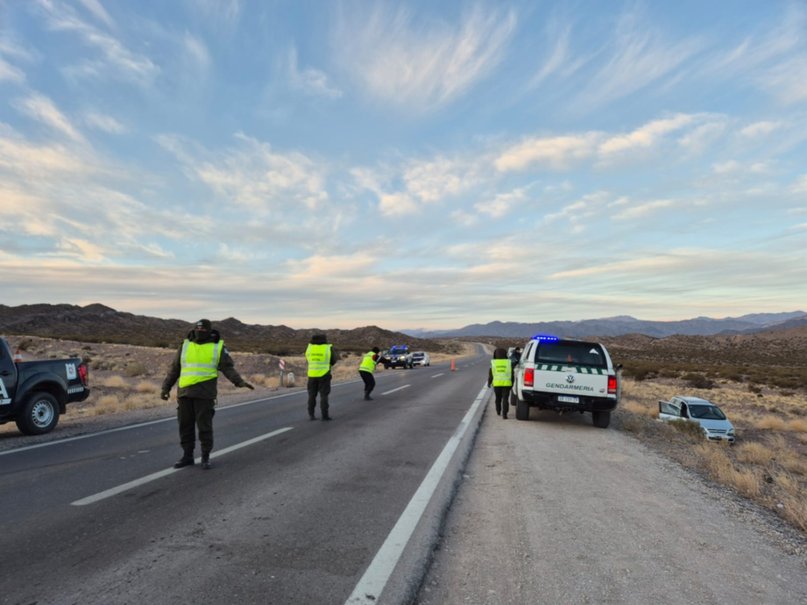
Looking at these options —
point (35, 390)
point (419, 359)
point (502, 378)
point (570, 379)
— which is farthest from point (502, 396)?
point (419, 359)

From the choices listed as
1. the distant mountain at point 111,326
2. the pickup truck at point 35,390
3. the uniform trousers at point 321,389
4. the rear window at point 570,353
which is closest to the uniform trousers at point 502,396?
the rear window at point 570,353

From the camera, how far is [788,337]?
130 metres

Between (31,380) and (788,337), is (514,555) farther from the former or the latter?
(788,337)

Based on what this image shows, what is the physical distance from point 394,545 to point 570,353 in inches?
331

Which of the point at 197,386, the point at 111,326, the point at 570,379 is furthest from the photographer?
the point at 111,326

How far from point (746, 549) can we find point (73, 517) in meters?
6.22

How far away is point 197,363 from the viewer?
6.94 m

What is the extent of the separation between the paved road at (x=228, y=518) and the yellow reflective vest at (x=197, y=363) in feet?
4.03

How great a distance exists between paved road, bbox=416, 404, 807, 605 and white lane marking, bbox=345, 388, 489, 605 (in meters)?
0.31

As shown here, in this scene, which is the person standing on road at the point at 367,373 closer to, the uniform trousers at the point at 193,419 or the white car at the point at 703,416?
the uniform trousers at the point at 193,419

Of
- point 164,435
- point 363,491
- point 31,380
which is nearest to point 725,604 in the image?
point 363,491

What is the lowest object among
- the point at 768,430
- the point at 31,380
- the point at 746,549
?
the point at 768,430

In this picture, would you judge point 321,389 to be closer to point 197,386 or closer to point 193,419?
point 193,419

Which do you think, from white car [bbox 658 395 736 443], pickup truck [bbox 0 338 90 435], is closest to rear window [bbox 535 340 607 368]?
white car [bbox 658 395 736 443]
